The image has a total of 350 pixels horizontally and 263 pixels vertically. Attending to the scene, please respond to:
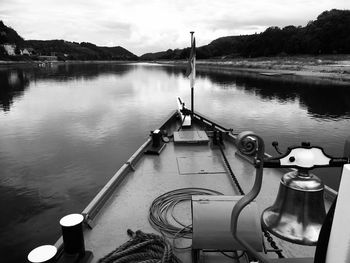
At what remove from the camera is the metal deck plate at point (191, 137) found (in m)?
8.83

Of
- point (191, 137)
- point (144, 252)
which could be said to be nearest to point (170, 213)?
point (144, 252)

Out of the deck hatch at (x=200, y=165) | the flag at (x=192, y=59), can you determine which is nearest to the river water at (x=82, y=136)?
the deck hatch at (x=200, y=165)

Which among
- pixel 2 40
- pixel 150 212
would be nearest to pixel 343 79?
pixel 150 212

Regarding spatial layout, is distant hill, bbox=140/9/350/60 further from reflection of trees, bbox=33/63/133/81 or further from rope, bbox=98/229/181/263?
rope, bbox=98/229/181/263

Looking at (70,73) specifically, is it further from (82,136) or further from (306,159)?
(306,159)

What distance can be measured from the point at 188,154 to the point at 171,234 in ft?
13.1

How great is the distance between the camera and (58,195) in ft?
34.9

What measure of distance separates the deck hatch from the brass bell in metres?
5.23

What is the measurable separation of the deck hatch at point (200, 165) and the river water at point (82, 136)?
4.30 meters

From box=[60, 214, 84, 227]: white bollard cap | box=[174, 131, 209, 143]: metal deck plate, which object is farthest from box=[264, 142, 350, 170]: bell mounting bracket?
box=[174, 131, 209, 143]: metal deck plate

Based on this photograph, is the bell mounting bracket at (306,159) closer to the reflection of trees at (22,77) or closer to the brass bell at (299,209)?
the brass bell at (299,209)

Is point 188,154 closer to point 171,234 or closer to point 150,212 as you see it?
point 150,212

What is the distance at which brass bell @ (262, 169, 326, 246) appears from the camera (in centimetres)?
146

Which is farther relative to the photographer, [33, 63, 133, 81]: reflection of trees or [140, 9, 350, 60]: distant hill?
[140, 9, 350, 60]: distant hill
